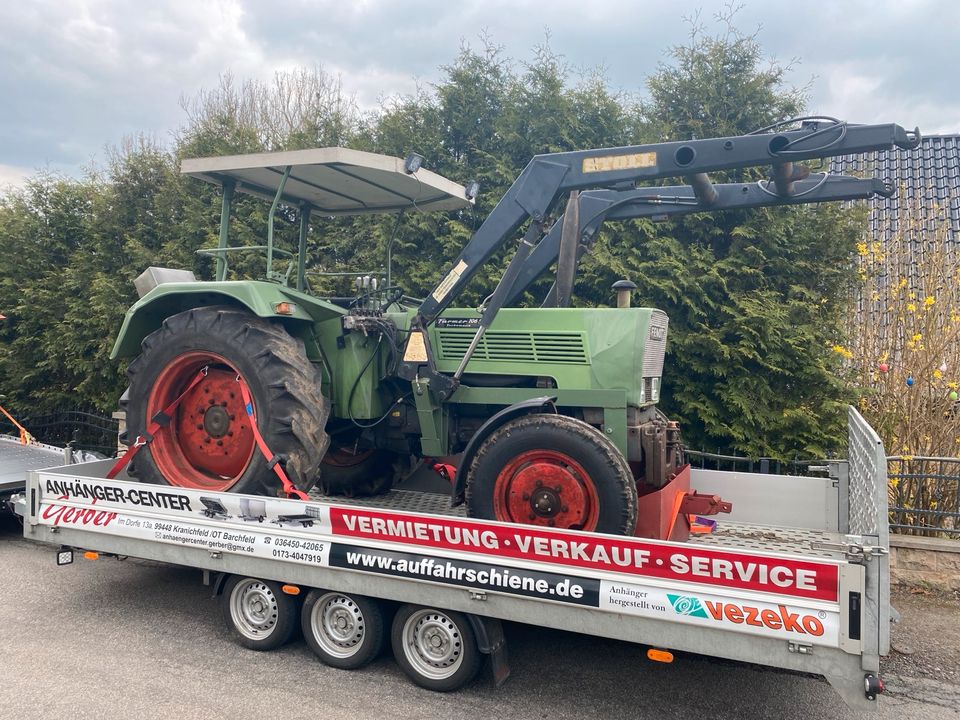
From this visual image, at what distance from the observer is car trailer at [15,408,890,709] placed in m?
2.96

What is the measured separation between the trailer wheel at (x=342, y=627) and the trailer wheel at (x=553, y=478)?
0.79m

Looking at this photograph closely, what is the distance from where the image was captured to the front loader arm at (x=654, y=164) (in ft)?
12.6

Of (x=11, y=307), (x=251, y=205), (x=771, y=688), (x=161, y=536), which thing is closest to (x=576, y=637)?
(x=771, y=688)

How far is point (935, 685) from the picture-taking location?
4.22m

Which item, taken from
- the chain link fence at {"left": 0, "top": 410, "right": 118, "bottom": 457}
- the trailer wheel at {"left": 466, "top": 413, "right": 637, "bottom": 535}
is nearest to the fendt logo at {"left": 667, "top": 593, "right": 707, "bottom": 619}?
the trailer wheel at {"left": 466, "top": 413, "right": 637, "bottom": 535}

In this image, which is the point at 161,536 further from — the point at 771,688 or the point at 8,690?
the point at 771,688

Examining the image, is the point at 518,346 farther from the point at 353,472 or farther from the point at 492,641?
the point at 353,472

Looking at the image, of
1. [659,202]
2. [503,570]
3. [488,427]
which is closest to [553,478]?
[488,427]

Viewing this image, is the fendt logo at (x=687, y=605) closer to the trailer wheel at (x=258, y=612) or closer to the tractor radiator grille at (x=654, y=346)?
the tractor radiator grille at (x=654, y=346)

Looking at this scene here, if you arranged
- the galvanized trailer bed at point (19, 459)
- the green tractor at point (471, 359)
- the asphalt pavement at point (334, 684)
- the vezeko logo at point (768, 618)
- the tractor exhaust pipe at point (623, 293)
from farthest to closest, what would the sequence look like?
the galvanized trailer bed at point (19, 459) → the tractor exhaust pipe at point (623, 293) → the green tractor at point (471, 359) → the asphalt pavement at point (334, 684) → the vezeko logo at point (768, 618)

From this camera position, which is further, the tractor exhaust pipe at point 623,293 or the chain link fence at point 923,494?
the chain link fence at point 923,494

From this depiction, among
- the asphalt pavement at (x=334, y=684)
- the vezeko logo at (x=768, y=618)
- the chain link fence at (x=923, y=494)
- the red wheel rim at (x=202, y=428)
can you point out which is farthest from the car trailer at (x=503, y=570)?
the chain link fence at (x=923, y=494)

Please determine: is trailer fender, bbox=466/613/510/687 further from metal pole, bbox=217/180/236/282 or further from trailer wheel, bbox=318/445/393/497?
metal pole, bbox=217/180/236/282

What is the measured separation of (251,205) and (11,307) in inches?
183
